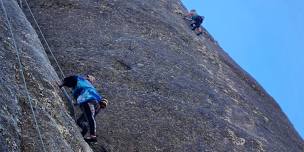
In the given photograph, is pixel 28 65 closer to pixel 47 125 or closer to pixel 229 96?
pixel 47 125

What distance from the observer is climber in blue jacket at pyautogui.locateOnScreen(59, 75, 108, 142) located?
15.0 m

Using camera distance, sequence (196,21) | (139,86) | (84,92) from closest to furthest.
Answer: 1. (84,92)
2. (139,86)
3. (196,21)

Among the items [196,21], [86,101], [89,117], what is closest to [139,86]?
[86,101]

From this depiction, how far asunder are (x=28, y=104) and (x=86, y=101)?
2.44 meters

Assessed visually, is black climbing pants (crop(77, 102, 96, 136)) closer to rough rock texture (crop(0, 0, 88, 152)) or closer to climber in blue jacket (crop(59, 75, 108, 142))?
climber in blue jacket (crop(59, 75, 108, 142))

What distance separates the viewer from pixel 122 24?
2412 centimetres

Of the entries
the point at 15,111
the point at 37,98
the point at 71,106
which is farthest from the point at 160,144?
the point at 15,111

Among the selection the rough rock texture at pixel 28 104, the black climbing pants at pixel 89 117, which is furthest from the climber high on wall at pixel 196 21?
the black climbing pants at pixel 89 117

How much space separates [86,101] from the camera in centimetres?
1510

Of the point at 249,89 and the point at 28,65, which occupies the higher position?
the point at 249,89

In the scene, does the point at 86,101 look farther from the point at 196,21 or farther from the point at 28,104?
the point at 196,21

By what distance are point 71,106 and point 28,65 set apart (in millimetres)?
1816

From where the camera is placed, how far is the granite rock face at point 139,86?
14.0 m

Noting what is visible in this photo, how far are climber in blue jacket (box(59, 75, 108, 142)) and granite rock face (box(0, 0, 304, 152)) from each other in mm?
579
